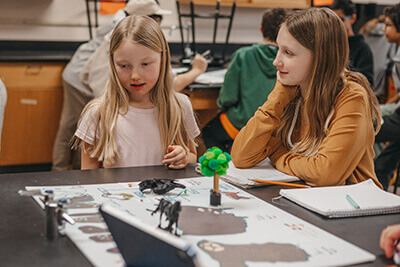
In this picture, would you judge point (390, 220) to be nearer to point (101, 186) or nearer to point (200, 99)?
point (101, 186)

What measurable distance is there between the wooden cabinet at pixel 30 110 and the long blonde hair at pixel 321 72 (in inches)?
99.2

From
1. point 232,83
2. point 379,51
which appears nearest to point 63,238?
point 232,83

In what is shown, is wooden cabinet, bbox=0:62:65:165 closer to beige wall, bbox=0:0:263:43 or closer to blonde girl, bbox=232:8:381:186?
beige wall, bbox=0:0:263:43

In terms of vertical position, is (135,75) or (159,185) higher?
(135,75)

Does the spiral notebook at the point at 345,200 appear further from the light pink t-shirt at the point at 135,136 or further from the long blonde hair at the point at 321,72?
the light pink t-shirt at the point at 135,136

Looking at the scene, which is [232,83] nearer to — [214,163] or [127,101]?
[127,101]

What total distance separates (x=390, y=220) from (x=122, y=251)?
0.60 m

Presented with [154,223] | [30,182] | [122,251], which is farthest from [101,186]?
[122,251]

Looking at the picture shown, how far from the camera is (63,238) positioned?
2.94 ft

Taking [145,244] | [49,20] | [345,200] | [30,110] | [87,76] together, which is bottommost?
[30,110]

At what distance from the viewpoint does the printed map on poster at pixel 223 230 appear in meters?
0.84

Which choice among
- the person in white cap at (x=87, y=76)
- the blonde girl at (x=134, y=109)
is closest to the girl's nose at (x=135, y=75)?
the blonde girl at (x=134, y=109)

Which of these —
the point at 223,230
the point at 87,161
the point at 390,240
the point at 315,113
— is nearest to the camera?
the point at 390,240

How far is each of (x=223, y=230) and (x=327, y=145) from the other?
603 millimetres
